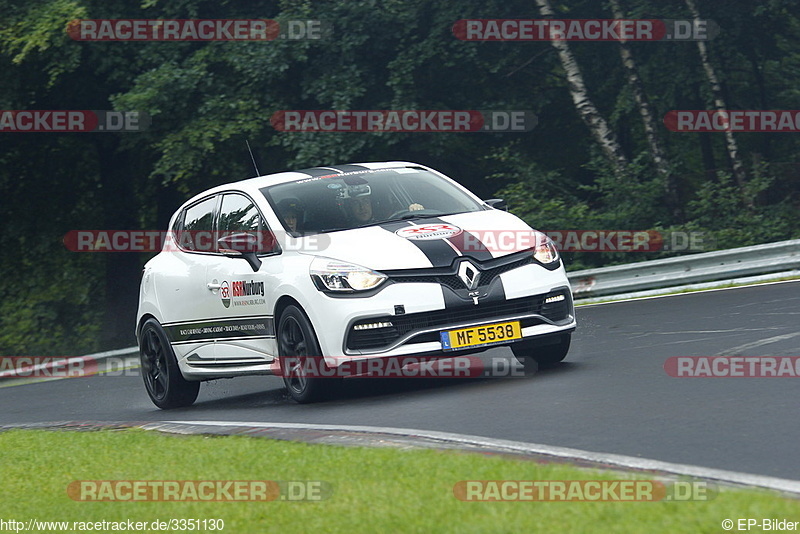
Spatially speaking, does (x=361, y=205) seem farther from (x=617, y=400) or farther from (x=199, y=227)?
(x=617, y=400)

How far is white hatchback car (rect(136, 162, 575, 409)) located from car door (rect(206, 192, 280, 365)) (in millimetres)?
16

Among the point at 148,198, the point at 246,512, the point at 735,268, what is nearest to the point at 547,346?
the point at 246,512

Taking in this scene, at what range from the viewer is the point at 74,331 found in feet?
122

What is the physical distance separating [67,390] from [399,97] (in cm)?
1025

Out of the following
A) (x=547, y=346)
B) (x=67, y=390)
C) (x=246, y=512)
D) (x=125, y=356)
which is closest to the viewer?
(x=246, y=512)

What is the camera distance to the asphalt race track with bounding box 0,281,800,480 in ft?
22.9

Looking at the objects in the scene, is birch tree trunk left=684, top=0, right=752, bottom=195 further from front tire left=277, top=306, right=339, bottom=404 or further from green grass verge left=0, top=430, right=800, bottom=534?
green grass verge left=0, top=430, right=800, bottom=534

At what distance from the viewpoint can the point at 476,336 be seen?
953 cm

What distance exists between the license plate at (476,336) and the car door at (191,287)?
240cm

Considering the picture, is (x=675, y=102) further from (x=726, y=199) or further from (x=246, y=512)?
(x=246, y=512)

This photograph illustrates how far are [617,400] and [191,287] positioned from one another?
4.28 m

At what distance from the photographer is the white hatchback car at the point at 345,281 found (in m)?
9.47

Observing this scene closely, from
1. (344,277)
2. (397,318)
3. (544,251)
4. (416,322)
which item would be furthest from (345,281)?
(544,251)

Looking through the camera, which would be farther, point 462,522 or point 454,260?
point 454,260
